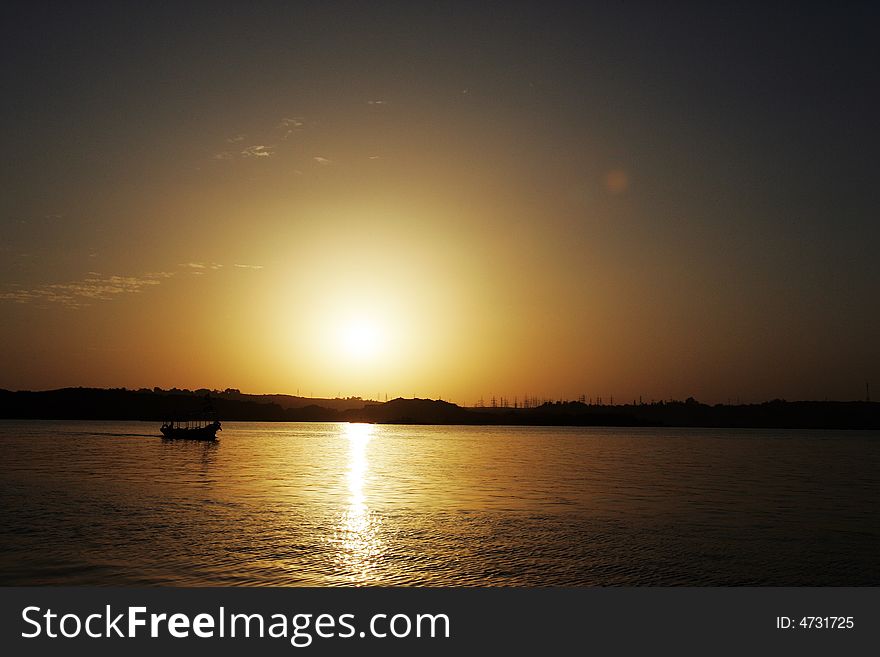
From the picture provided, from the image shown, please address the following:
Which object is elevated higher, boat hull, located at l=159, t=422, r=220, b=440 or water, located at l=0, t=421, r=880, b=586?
water, located at l=0, t=421, r=880, b=586

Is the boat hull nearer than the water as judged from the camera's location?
No

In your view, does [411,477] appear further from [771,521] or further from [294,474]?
[771,521]

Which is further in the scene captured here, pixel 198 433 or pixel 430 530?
pixel 198 433

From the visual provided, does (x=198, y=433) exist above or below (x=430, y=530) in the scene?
below

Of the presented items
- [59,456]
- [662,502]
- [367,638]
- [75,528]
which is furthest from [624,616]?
[59,456]

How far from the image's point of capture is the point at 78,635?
1850 centimetres

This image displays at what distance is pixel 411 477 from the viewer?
8144 centimetres

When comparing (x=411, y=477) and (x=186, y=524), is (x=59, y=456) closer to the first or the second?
(x=411, y=477)

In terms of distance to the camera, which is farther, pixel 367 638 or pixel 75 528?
pixel 75 528

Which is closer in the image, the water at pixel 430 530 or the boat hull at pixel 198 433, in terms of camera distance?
the water at pixel 430 530

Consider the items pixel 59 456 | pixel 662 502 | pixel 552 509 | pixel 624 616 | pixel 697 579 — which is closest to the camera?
pixel 624 616

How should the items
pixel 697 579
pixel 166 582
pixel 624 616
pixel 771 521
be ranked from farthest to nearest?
pixel 771 521 < pixel 697 579 < pixel 166 582 < pixel 624 616

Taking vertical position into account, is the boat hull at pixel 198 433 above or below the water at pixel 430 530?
below

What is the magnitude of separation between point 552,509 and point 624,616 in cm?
2998
